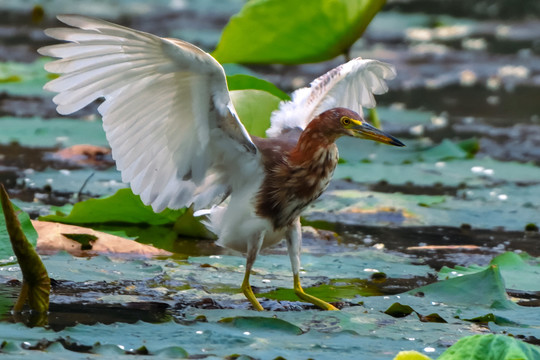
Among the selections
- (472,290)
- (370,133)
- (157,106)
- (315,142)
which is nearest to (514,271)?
(472,290)

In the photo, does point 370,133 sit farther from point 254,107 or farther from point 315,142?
point 254,107

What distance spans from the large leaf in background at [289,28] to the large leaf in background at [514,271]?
1.71 meters

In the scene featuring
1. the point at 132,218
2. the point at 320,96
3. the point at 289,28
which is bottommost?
the point at 132,218

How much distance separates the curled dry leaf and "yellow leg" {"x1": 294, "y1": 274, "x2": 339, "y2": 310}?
2.36ft

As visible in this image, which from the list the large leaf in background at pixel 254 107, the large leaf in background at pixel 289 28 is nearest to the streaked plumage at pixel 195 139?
the large leaf in background at pixel 254 107

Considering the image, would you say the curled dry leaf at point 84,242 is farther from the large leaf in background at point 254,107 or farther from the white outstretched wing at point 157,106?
the large leaf in background at point 254,107

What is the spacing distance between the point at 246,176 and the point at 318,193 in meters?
0.27

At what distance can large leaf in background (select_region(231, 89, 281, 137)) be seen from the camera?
4672mm

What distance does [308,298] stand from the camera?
12.1ft

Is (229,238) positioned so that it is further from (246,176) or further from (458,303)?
(458,303)

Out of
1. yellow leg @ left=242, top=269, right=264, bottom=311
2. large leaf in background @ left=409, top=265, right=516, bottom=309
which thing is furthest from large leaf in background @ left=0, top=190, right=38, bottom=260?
large leaf in background @ left=409, top=265, right=516, bottom=309

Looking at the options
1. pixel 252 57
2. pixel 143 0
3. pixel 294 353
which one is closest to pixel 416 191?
pixel 252 57

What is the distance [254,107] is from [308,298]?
126 cm

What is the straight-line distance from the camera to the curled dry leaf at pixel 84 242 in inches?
164
